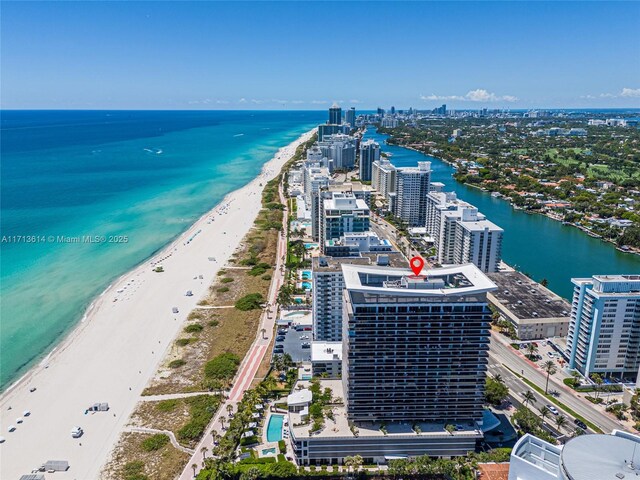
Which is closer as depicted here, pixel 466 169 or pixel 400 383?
pixel 400 383

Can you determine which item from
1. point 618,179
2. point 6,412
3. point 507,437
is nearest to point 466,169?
point 618,179

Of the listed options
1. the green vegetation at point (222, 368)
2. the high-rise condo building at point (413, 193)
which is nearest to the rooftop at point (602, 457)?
the green vegetation at point (222, 368)

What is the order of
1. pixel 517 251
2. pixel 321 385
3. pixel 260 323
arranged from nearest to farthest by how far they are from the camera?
pixel 321 385, pixel 260 323, pixel 517 251

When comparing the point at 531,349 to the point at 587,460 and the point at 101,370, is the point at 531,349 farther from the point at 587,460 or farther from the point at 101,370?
the point at 101,370

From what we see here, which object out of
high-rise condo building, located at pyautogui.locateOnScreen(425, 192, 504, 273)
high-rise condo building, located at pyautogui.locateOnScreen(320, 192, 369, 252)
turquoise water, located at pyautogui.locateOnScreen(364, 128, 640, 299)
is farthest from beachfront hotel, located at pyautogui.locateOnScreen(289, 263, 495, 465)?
turquoise water, located at pyautogui.locateOnScreen(364, 128, 640, 299)

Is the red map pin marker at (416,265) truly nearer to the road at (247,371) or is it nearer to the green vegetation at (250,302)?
the road at (247,371)

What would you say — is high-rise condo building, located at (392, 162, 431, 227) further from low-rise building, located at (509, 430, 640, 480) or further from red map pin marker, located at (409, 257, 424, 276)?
low-rise building, located at (509, 430, 640, 480)

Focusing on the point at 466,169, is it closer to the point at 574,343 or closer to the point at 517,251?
the point at 517,251
